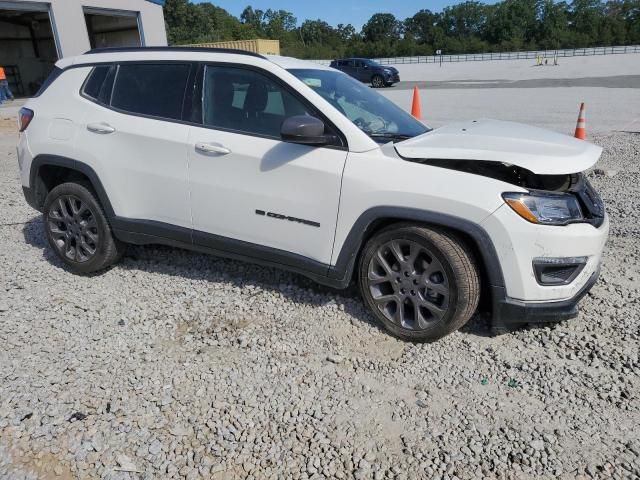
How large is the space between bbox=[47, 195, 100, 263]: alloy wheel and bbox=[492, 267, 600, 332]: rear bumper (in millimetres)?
3140

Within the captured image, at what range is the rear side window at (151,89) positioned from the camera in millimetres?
3721

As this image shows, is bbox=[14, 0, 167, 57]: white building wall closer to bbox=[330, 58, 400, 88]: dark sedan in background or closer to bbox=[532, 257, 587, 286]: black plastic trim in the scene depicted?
bbox=[330, 58, 400, 88]: dark sedan in background

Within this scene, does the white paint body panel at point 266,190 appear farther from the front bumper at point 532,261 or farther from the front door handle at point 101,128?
the front bumper at point 532,261

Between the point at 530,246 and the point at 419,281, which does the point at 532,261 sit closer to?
the point at 530,246

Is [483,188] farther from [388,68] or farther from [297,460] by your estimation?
[388,68]

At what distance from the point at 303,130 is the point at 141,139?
4.73 feet

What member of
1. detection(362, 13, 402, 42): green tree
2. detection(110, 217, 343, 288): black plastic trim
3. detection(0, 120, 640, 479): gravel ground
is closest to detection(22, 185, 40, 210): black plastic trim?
detection(0, 120, 640, 479): gravel ground

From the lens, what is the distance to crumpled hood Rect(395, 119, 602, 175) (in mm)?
2854

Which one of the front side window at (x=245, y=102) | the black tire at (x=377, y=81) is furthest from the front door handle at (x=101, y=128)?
the black tire at (x=377, y=81)

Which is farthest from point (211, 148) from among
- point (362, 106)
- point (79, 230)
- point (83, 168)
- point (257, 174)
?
point (79, 230)

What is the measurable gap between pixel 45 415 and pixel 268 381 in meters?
1.20

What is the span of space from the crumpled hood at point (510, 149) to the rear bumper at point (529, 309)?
74 cm

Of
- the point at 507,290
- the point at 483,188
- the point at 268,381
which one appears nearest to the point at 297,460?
the point at 268,381

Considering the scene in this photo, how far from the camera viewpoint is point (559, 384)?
283 cm
